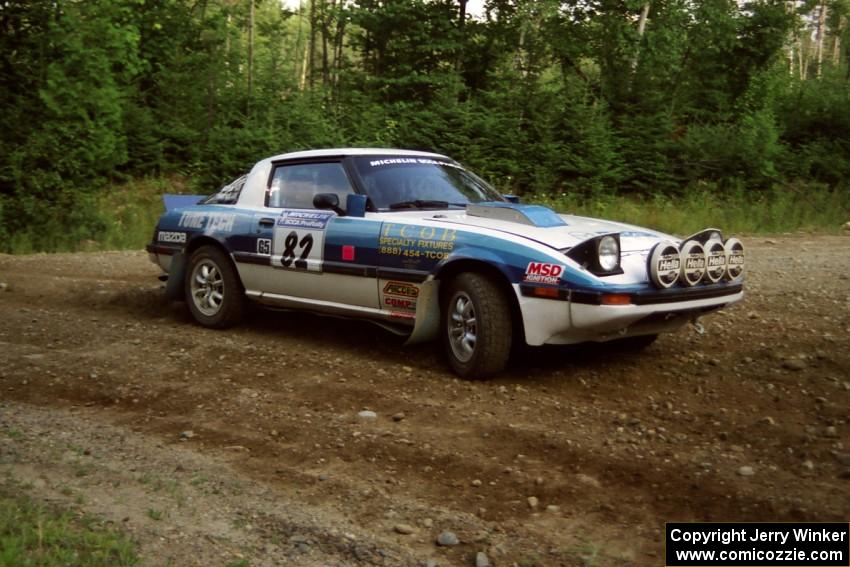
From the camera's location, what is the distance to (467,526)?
3672 millimetres

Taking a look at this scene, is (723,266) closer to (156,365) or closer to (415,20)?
(156,365)

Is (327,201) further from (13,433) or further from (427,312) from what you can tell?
(13,433)

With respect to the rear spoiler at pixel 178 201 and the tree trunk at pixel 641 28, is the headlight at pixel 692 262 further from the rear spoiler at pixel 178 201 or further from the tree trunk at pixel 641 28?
the tree trunk at pixel 641 28

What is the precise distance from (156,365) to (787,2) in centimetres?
1938

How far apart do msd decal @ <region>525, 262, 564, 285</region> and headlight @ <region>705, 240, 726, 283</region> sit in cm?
103

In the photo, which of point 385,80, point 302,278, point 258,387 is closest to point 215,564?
point 258,387

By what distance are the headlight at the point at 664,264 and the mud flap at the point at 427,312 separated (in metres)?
1.44

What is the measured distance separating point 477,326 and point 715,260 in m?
1.59

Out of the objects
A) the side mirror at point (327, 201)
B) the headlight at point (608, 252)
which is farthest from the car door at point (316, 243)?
the headlight at point (608, 252)

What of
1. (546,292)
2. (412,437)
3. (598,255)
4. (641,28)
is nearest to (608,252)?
(598,255)

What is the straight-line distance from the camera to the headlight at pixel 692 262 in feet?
18.0

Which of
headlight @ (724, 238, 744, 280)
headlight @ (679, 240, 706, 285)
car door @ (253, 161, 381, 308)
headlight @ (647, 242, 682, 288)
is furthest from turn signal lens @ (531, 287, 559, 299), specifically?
car door @ (253, 161, 381, 308)

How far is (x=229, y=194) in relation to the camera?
25.4ft

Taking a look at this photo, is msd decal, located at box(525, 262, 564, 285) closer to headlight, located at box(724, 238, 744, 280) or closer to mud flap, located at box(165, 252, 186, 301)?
headlight, located at box(724, 238, 744, 280)
